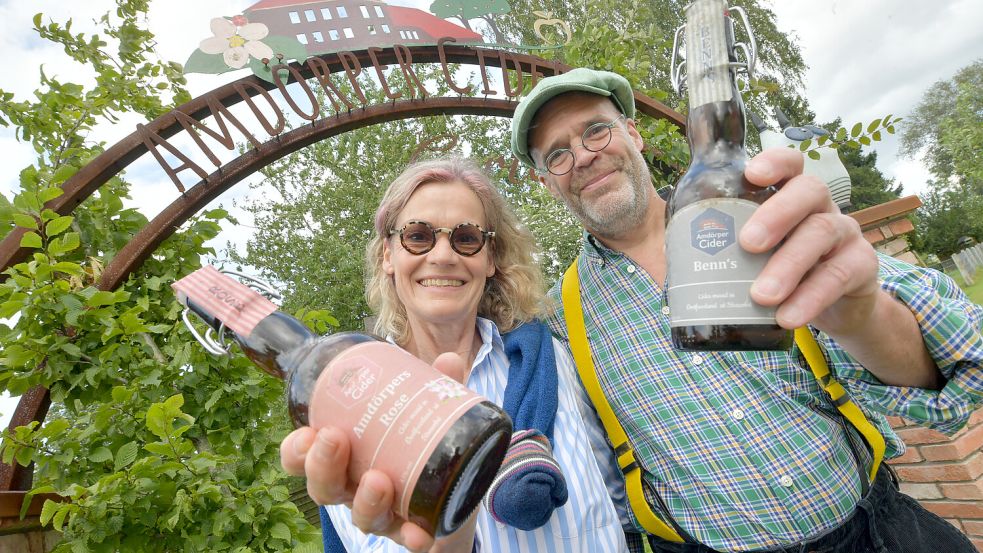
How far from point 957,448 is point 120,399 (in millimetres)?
3994

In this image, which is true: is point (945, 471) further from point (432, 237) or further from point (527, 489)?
point (432, 237)

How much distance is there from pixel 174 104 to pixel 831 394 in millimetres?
3461

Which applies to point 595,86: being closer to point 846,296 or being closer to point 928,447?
point 846,296

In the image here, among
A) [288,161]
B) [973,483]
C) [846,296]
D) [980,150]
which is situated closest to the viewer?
[846,296]

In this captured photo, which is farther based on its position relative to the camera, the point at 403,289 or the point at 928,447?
the point at 928,447

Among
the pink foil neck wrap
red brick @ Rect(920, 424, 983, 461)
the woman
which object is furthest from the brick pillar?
the pink foil neck wrap

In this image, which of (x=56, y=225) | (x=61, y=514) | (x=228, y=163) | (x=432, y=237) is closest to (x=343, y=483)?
(x=432, y=237)

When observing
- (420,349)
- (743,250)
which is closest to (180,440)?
(420,349)

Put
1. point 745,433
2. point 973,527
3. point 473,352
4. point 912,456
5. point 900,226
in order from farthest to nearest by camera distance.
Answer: point 900,226
point 912,456
point 973,527
point 473,352
point 745,433

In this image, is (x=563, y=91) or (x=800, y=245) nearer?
(x=800, y=245)

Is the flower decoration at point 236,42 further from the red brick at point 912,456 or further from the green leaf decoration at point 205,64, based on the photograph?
the red brick at point 912,456

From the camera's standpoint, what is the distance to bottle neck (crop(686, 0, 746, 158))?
113 centimetres

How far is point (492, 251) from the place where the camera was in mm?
2197

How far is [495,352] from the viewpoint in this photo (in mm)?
1920
